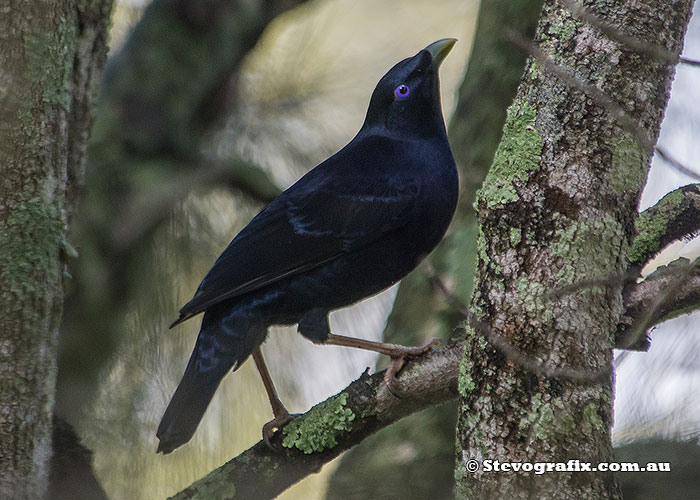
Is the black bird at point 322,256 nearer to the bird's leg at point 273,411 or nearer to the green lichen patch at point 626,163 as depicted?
the bird's leg at point 273,411

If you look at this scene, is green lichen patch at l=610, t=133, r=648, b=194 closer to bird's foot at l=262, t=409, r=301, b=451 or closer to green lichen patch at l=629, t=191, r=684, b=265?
green lichen patch at l=629, t=191, r=684, b=265

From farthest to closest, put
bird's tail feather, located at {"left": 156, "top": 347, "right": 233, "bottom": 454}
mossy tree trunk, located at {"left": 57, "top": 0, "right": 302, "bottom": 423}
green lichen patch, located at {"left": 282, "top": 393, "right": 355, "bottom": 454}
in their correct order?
mossy tree trunk, located at {"left": 57, "top": 0, "right": 302, "bottom": 423} < bird's tail feather, located at {"left": 156, "top": 347, "right": 233, "bottom": 454} < green lichen patch, located at {"left": 282, "top": 393, "right": 355, "bottom": 454}

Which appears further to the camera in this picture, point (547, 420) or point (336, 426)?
point (336, 426)

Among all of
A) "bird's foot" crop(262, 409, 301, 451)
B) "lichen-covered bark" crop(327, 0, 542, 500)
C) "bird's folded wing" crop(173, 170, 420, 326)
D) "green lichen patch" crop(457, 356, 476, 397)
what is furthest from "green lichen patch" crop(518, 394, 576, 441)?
"lichen-covered bark" crop(327, 0, 542, 500)

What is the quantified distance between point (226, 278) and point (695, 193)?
1.66m

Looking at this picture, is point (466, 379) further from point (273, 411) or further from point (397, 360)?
point (273, 411)

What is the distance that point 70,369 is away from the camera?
14.2ft

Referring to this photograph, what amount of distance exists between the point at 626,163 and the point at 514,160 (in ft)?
0.85

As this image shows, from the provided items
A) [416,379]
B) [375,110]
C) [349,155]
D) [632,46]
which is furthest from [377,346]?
[632,46]

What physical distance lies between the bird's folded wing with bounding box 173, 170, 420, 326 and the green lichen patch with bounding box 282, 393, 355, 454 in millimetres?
576

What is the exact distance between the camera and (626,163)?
2.00 m

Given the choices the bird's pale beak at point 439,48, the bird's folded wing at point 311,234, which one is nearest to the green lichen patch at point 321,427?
the bird's folded wing at point 311,234

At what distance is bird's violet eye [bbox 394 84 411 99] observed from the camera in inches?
135

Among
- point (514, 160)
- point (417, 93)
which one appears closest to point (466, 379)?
point (514, 160)
